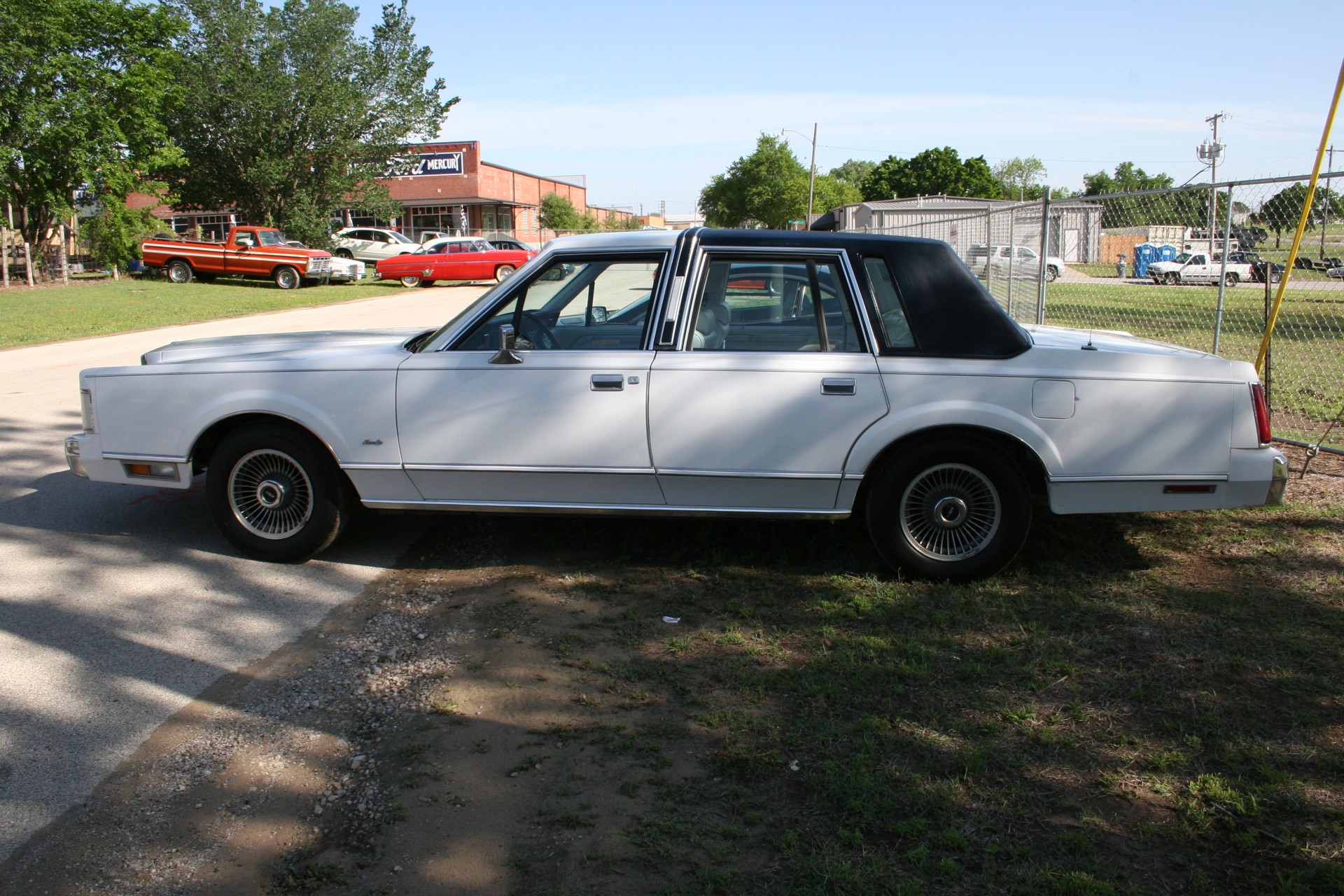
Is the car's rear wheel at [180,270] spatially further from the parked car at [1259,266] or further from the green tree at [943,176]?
the green tree at [943,176]

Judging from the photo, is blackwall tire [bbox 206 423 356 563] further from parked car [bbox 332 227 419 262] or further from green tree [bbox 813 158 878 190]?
green tree [bbox 813 158 878 190]

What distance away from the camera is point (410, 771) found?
3.18 m

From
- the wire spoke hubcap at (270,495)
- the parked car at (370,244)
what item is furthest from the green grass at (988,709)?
the parked car at (370,244)

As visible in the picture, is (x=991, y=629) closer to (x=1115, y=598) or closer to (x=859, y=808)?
(x=1115, y=598)

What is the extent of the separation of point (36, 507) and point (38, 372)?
708 cm

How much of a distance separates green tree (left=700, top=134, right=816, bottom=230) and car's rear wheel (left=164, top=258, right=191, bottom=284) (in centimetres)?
4872

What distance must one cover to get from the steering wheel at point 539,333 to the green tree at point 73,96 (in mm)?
30036

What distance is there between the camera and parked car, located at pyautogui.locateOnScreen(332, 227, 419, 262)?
134ft

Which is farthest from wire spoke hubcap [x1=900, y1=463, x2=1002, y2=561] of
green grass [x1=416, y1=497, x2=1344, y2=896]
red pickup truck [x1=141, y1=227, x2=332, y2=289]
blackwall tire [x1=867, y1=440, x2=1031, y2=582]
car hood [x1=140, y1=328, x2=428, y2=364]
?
red pickup truck [x1=141, y1=227, x2=332, y2=289]

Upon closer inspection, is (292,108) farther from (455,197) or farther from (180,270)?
(455,197)

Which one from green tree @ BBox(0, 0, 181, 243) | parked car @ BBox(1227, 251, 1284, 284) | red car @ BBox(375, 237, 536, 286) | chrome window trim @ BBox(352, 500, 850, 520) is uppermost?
green tree @ BBox(0, 0, 181, 243)

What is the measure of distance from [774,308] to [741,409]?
544 millimetres

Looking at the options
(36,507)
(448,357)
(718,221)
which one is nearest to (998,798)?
(448,357)

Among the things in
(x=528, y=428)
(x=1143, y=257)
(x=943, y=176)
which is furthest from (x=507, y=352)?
(x=943, y=176)
